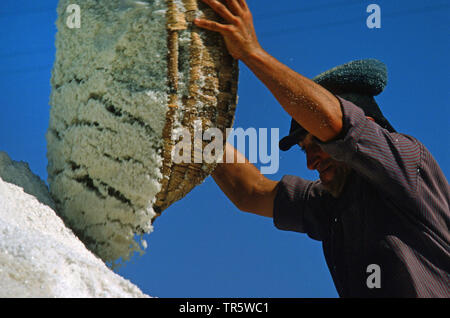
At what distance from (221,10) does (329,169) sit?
0.72 meters

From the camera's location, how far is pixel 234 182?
2.19 metres

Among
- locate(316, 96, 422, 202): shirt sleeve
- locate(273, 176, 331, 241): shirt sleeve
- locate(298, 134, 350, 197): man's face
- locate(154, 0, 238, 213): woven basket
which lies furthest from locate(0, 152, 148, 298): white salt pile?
locate(273, 176, 331, 241): shirt sleeve

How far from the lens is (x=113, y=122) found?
1.27m

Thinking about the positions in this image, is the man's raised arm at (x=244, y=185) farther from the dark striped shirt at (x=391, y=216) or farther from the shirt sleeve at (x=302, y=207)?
the dark striped shirt at (x=391, y=216)

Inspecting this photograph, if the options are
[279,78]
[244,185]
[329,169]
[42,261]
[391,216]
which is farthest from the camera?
[244,185]

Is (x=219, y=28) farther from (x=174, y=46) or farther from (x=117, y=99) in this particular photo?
(x=117, y=99)

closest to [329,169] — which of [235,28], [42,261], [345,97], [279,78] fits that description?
[345,97]

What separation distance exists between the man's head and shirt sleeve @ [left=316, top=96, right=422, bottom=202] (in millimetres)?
229

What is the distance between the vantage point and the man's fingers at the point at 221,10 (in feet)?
4.23

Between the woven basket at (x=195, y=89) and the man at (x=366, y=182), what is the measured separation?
1.2 inches

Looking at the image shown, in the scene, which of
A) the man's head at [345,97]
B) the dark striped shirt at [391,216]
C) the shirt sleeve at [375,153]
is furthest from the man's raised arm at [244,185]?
the shirt sleeve at [375,153]

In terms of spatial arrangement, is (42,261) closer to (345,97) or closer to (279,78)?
(279,78)
